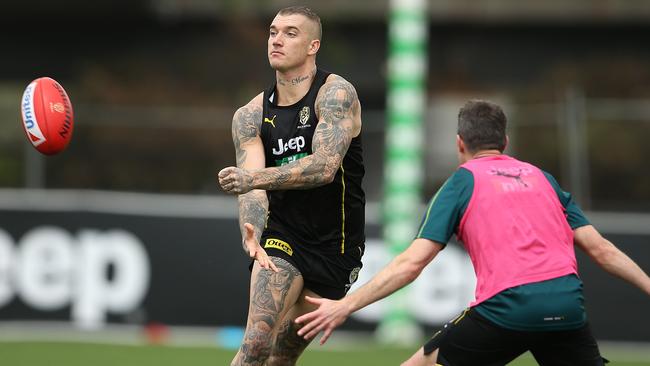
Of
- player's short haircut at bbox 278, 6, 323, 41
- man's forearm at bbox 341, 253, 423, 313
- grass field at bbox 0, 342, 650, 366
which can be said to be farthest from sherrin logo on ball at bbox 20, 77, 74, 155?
grass field at bbox 0, 342, 650, 366

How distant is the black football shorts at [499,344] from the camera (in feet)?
19.5

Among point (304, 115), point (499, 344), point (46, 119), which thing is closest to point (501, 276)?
point (499, 344)

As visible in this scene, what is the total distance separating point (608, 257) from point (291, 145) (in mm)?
2079

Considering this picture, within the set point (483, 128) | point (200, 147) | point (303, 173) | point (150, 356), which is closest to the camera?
point (483, 128)

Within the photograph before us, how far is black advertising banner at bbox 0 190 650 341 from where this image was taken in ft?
45.4

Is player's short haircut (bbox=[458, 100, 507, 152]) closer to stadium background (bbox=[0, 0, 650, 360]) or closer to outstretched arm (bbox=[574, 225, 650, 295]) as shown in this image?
outstretched arm (bbox=[574, 225, 650, 295])

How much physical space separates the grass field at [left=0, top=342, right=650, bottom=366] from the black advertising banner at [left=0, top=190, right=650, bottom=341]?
1.21 m

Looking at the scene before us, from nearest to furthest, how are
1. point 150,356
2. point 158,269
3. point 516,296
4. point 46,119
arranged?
1. point 516,296
2. point 46,119
3. point 150,356
4. point 158,269

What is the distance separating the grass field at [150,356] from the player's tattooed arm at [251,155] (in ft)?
12.7

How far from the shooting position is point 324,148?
7039 millimetres

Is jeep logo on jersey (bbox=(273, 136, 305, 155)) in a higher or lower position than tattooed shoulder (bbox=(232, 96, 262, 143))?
lower

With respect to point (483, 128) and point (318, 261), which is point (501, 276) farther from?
point (318, 261)

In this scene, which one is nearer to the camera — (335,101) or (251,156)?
(335,101)

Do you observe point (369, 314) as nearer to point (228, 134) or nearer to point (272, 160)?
point (228, 134)
